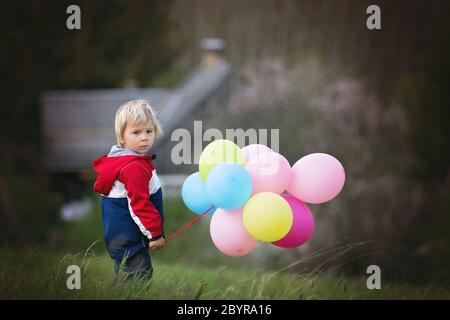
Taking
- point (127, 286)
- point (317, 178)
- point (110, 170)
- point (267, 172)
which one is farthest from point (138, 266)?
point (317, 178)

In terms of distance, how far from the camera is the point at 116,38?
11664mm

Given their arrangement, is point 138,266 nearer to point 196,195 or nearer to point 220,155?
point 196,195

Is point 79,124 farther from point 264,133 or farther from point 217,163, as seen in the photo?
point 217,163

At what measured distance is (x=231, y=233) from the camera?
9.52 ft

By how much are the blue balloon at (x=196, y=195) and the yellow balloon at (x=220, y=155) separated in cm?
12

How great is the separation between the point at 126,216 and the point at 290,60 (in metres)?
6.67

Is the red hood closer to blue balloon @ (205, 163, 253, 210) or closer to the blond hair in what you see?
the blond hair

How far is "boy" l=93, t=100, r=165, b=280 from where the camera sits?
2.64m

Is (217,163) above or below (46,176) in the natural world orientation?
above

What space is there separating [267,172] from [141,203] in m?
0.63

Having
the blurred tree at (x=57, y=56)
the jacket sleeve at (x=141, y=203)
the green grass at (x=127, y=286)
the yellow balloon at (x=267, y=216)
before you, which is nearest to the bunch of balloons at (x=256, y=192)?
the yellow balloon at (x=267, y=216)

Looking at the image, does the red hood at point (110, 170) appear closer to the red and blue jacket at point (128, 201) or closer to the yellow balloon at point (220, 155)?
the red and blue jacket at point (128, 201)

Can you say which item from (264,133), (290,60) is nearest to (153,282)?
(264,133)

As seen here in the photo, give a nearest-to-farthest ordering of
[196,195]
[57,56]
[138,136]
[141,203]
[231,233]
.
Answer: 1. [141,203]
2. [138,136]
3. [231,233]
4. [196,195]
5. [57,56]
